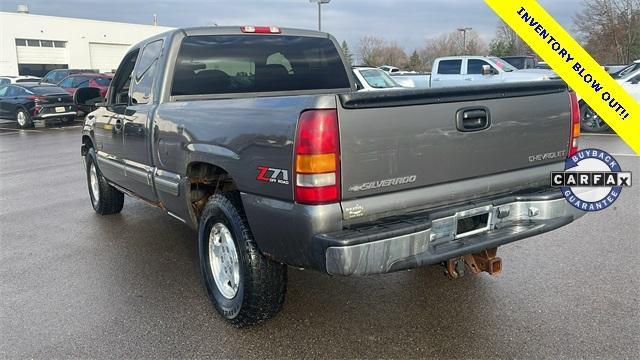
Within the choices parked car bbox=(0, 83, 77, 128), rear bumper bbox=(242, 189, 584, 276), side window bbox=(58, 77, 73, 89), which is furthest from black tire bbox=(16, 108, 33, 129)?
rear bumper bbox=(242, 189, 584, 276)

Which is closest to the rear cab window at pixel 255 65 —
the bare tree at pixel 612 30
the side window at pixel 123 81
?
the side window at pixel 123 81

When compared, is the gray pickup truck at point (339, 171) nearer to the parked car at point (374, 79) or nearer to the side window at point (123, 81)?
the side window at point (123, 81)

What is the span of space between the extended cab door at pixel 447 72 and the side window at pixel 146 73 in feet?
48.4

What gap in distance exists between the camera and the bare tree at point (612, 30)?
124 feet

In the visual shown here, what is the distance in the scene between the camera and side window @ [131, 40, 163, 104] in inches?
175

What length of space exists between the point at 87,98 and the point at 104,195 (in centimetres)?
115

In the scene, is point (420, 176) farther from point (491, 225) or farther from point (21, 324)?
point (21, 324)

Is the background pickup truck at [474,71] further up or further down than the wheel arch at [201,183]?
further up

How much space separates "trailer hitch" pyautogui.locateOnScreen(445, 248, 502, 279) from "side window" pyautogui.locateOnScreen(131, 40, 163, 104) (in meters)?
2.74

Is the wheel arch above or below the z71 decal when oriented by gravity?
below

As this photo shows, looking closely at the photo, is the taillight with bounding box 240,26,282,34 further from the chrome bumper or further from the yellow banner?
the chrome bumper

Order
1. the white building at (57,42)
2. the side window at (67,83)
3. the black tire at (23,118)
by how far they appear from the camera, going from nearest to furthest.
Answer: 1. the black tire at (23,118)
2. the side window at (67,83)
3. the white building at (57,42)

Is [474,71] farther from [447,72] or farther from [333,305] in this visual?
[333,305]

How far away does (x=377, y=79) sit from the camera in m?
16.6
